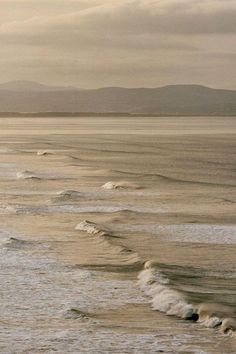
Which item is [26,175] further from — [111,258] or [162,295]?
[162,295]

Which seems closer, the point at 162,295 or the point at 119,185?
the point at 162,295

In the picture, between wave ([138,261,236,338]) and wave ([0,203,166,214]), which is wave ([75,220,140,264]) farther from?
wave ([0,203,166,214])

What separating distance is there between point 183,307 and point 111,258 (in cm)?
469

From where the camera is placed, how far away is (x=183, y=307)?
45.2ft

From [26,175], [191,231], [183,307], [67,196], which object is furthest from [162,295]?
[26,175]

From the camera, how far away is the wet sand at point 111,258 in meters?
12.4

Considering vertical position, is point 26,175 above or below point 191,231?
below

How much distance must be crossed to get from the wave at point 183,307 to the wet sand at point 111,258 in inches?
5.4

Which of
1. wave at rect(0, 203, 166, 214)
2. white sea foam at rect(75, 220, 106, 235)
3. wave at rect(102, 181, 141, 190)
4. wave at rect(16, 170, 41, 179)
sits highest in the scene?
white sea foam at rect(75, 220, 106, 235)

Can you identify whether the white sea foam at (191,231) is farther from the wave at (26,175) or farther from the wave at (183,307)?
the wave at (26,175)

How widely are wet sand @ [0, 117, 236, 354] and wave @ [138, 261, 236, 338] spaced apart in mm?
136

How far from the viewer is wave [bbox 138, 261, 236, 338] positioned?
12883 millimetres

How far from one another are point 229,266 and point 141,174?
24.2 meters

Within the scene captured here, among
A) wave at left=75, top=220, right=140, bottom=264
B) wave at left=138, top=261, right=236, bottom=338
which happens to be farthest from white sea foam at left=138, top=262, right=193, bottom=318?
wave at left=75, top=220, right=140, bottom=264
